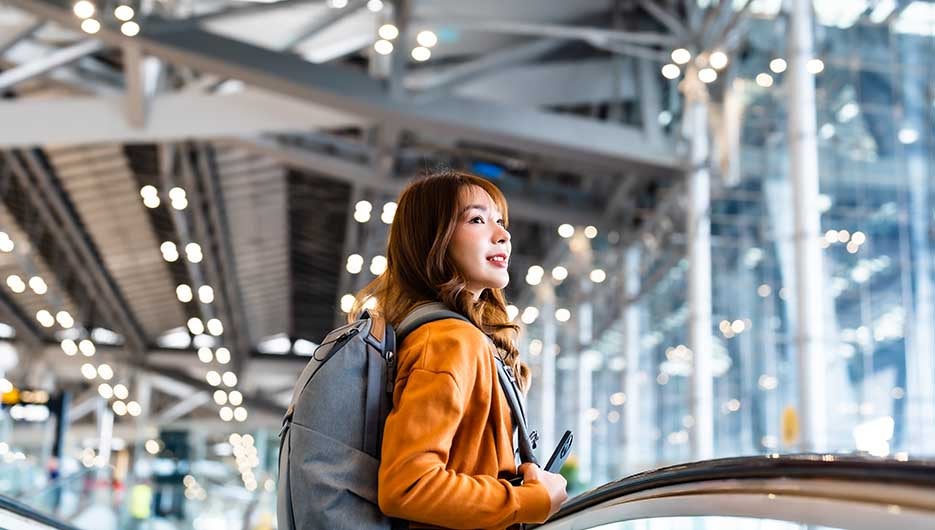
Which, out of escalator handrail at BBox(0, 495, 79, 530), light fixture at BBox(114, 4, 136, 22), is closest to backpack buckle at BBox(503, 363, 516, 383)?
escalator handrail at BBox(0, 495, 79, 530)

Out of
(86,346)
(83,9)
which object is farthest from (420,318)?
(86,346)

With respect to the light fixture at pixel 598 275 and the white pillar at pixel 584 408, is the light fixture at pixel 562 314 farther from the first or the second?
the light fixture at pixel 598 275

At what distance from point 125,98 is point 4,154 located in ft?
25.6

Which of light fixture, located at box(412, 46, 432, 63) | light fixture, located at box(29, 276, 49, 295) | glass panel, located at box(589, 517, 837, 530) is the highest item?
light fixture, located at box(29, 276, 49, 295)

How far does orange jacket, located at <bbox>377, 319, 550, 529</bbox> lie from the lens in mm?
2107

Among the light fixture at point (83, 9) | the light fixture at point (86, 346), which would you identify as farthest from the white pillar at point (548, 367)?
the light fixture at point (83, 9)

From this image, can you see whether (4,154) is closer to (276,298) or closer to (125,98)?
(125,98)

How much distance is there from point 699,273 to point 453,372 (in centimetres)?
1556

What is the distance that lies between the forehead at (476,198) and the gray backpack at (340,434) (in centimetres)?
32

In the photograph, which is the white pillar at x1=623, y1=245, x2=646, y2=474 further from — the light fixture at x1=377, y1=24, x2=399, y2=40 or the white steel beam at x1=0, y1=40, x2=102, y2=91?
the white steel beam at x1=0, y1=40, x2=102, y2=91

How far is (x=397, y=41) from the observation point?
50.7 feet

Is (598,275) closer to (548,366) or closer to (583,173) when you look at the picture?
(583,173)

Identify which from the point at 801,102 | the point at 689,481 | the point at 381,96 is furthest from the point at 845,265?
the point at 689,481

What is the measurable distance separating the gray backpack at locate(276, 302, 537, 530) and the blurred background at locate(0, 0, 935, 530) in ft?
20.8
